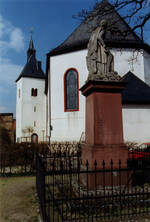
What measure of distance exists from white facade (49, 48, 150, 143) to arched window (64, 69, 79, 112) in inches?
13.4

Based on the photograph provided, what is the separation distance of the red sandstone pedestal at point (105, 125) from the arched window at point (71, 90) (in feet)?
37.2

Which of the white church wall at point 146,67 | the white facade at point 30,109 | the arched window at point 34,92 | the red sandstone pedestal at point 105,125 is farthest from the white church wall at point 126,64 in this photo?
the arched window at point 34,92

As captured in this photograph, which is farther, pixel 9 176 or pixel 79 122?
pixel 79 122

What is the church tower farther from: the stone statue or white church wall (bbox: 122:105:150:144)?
the stone statue

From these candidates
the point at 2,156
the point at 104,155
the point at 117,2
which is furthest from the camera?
the point at 2,156

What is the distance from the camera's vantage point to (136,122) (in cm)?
1374

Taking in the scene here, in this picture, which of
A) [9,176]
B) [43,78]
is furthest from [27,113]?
[9,176]

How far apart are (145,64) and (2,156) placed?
13.3 m

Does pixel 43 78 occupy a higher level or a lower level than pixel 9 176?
higher

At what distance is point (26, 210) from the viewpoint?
4457 mm

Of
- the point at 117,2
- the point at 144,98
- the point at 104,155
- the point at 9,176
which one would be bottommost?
the point at 9,176

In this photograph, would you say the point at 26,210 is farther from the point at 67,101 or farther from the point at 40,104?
the point at 40,104

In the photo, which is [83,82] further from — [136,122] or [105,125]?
[105,125]

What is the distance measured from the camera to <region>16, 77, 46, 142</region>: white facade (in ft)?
90.9
